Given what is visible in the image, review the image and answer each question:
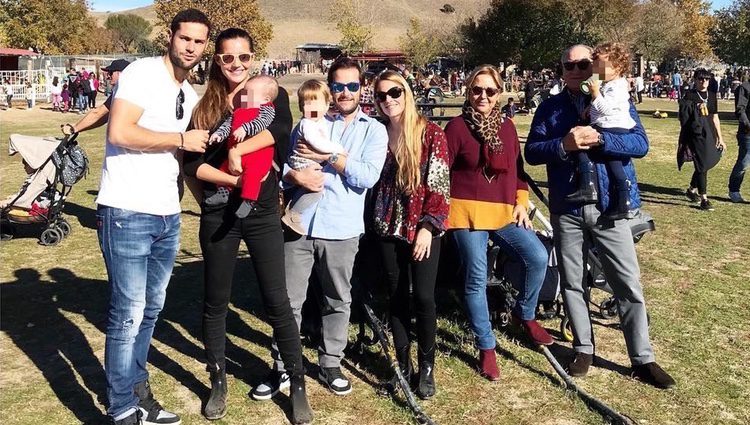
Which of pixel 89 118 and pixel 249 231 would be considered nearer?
pixel 249 231

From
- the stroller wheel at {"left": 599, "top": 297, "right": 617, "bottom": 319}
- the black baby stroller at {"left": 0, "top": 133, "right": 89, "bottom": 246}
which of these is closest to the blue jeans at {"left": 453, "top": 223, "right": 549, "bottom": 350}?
the stroller wheel at {"left": 599, "top": 297, "right": 617, "bottom": 319}

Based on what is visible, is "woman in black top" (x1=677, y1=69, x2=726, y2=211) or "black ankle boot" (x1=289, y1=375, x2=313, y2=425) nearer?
"black ankle boot" (x1=289, y1=375, x2=313, y2=425)

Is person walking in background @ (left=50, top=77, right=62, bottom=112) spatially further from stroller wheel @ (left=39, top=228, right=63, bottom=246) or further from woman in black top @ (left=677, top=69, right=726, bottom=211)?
woman in black top @ (left=677, top=69, right=726, bottom=211)

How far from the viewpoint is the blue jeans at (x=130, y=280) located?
3.20 metres

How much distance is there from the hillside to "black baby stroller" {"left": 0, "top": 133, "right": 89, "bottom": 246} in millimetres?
92681

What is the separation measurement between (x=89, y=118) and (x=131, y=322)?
133 centimetres

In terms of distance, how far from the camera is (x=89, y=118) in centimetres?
391

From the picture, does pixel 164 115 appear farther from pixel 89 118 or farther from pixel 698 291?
pixel 698 291

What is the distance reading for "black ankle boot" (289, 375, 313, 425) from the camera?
3656 millimetres

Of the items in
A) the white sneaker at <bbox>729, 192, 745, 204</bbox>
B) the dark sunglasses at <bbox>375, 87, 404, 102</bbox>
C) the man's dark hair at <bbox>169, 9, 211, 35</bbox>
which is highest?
the man's dark hair at <bbox>169, 9, 211, 35</bbox>

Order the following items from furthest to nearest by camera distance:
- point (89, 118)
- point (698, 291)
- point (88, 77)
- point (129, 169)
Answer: point (88, 77) < point (698, 291) < point (89, 118) < point (129, 169)

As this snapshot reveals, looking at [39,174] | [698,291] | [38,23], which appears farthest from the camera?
[38,23]

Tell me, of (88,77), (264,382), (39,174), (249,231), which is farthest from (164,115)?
(88,77)

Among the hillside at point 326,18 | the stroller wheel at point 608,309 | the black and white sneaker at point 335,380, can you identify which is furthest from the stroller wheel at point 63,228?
the hillside at point 326,18
